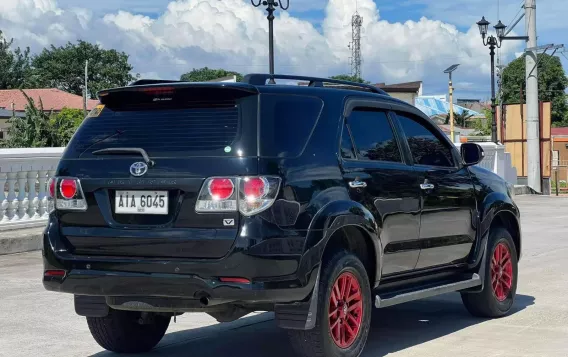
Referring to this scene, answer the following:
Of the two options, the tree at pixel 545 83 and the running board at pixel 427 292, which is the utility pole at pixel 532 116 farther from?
the tree at pixel 545 83

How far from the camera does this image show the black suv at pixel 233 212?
18.3 ft

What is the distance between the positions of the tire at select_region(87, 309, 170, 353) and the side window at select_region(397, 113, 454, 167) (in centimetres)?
224

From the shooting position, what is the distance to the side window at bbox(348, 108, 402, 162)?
6.67 meters

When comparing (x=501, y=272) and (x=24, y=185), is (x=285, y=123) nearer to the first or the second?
(x=501, y=272)

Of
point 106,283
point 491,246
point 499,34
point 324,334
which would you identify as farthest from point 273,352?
point 499,34

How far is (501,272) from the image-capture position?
8.34 meters

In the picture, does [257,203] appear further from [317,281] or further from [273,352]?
[273,352]

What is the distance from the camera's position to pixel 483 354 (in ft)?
22.1

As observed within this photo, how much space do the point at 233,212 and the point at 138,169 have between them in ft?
2.32

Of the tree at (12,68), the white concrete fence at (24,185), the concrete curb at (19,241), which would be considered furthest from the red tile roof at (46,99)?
the concrete curb at (19,241)

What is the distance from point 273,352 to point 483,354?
1438 mm

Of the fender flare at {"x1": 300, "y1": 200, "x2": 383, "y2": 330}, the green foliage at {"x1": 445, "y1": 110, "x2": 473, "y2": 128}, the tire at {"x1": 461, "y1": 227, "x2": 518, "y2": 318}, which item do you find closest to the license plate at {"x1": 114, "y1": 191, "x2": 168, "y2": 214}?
the fender flare at {"x1": 300, "y1": 200, "x2": 383, "y2": 330}

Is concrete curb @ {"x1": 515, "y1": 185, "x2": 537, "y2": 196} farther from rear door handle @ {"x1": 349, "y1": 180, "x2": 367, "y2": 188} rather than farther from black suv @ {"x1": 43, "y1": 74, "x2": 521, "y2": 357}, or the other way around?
rear door handle @ {"x1": 349, "y1": 180, "x2": 367, "y2": 188}

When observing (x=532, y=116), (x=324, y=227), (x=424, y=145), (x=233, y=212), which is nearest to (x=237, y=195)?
(x=233, y=212)
